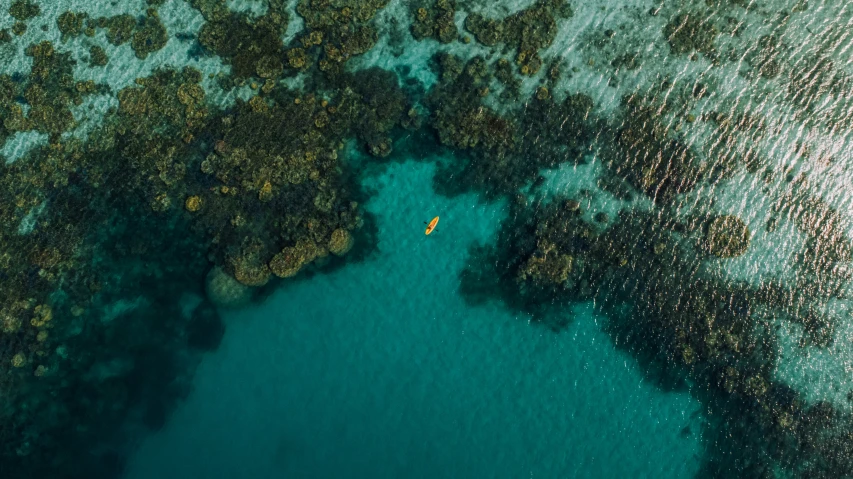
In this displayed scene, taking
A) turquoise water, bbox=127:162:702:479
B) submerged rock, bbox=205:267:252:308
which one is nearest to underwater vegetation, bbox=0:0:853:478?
submerged rock, bbox=205:267:252:308

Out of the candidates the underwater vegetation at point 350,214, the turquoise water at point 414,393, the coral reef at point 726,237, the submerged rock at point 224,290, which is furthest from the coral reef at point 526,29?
the submerged rock at point 224,290

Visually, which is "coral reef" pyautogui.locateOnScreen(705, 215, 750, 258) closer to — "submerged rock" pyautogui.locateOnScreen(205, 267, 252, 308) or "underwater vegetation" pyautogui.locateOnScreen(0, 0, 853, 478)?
"underwater vegetation" pyautogui.locateOnScreen(0, 0, 853, 478)

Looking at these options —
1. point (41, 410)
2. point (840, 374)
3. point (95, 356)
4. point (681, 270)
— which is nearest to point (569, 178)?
point (681, 270)

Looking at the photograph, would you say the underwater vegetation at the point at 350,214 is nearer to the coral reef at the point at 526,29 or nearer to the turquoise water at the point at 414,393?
the coral reef at the point at 526,29

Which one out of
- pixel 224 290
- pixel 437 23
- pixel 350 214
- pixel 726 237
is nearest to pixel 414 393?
pixel 350 214

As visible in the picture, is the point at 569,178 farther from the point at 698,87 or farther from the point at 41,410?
the point at 41,410

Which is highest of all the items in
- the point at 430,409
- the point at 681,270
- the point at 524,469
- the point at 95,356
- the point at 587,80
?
the point at 587,80
